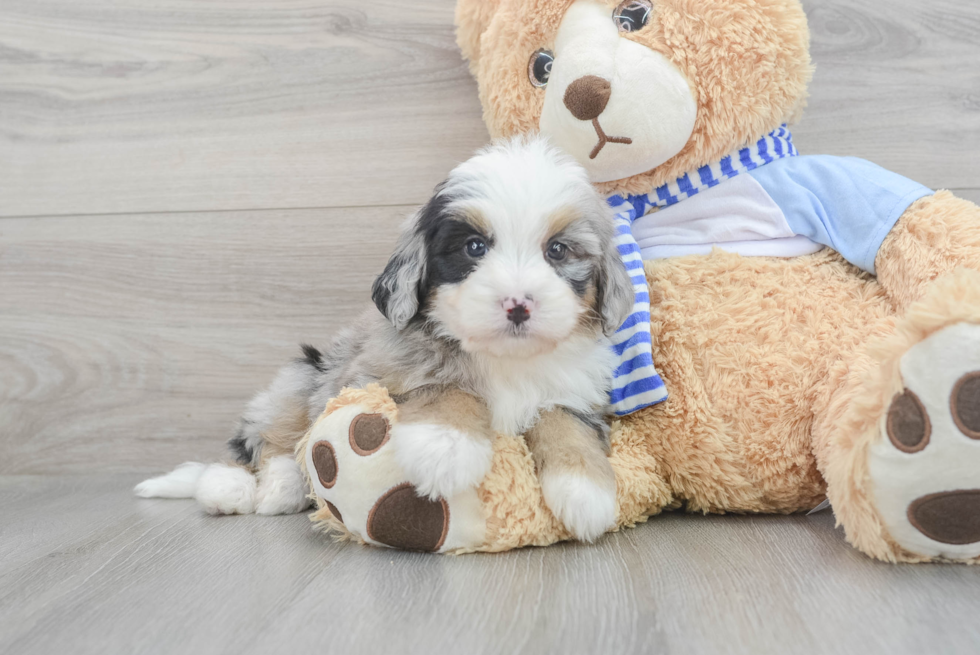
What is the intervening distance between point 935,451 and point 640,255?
0.76 m

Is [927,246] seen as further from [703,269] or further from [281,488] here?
[281,488]

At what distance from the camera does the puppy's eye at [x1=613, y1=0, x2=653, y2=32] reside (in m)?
1.67

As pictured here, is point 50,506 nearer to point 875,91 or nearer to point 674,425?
point 674,425

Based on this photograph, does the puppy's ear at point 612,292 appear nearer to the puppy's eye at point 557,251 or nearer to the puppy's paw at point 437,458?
the puppy's eye at point 557,251

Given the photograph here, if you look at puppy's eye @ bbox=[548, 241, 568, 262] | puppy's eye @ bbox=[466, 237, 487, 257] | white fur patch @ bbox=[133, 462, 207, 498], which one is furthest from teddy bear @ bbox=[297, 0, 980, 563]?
white fur patch @ bbox=[133, 462, 207, 498]

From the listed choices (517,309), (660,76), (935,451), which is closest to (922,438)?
(935,451)

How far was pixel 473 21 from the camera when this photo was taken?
1.94 meters

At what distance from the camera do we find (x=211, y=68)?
240cm

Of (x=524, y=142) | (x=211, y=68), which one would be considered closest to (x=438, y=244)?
(x=524, y=142)

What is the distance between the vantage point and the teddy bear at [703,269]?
1.43 m

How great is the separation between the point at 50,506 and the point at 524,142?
68.8 inches

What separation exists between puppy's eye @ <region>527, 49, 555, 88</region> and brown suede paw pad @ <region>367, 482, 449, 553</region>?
1.03 m

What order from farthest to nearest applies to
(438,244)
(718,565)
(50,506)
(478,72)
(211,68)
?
(211,68), (50,506), (478,72), (438,244), (718,565)

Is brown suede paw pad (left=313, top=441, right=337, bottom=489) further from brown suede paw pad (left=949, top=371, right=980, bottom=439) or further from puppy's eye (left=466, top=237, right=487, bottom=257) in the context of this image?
brown suede paw pad (left=949, top=371, right=980, bottom=439)
